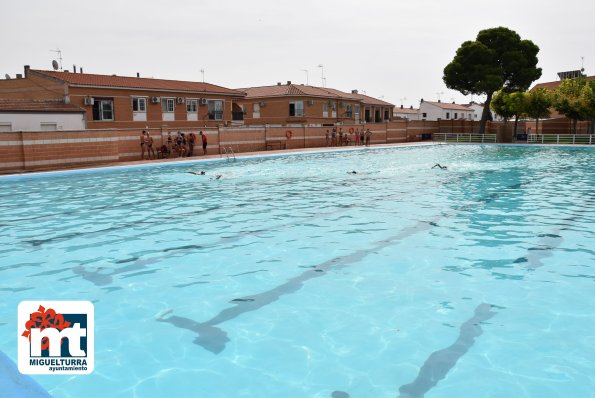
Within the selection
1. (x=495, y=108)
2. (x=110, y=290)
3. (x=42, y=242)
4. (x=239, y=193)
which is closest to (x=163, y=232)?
(x=42, y=242)

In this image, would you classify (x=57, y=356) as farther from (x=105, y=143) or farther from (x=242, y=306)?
(x=105, y=143)

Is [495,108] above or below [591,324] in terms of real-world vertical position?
above

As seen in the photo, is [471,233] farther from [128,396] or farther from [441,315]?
[128,396]

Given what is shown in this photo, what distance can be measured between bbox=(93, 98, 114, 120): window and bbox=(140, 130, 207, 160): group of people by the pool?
27.0 feet

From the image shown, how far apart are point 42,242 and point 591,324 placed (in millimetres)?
8740

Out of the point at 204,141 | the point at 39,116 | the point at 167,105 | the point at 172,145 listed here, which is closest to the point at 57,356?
the point at 172,145

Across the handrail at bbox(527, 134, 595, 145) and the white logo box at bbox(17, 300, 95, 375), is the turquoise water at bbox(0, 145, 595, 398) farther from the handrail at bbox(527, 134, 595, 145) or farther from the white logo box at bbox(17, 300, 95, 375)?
the handrail at bbox(527, 134, 595, 145)

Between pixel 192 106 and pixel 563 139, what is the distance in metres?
28.6

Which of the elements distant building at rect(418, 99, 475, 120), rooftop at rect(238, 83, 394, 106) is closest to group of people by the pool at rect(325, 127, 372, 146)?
rooftop at rect(238, 83, 394, 106)

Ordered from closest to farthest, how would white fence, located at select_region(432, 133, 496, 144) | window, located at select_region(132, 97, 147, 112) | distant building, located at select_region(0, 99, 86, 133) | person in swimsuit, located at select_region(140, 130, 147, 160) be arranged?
distant building, located at select_region(0, 99, 86, 133) < person in swimsuit, located at select_region(140, 130, 147, 160) < window, located at select_region(132, 97, 147, 112) < white fence, located at select_region(432, 133, 496, 144)

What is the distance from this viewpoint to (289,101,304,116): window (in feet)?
166

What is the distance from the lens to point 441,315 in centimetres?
577

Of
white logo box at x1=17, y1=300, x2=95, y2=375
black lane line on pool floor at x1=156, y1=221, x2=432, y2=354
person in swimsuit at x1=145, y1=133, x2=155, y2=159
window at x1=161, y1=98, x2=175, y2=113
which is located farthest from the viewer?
window at x1=161, y1=98, x2=175, y2=113

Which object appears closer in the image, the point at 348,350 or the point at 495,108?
the point at 348,350
